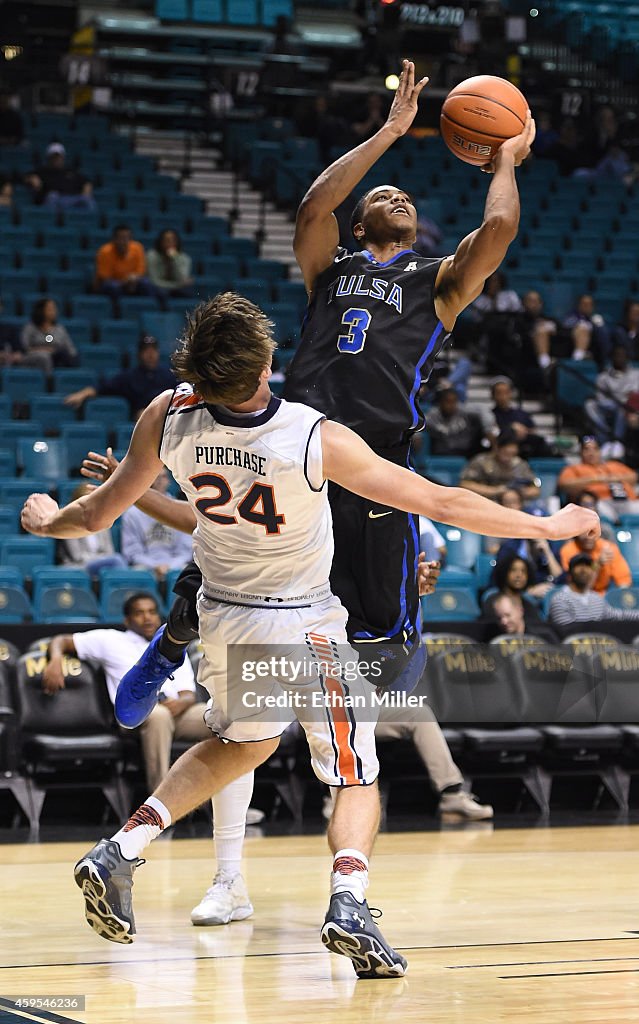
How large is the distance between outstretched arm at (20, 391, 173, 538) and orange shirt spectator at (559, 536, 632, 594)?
7.21 m

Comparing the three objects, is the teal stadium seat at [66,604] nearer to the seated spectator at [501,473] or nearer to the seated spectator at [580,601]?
the seated spectator at [580,601]

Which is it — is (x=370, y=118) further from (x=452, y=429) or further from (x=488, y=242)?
(x=488, y=242)

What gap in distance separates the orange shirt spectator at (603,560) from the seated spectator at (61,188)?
6.92m

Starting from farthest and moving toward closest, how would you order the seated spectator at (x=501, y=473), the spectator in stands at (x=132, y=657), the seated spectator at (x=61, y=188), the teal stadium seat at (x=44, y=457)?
the seated spectator at (x=61, y=188)
the seated spectator at (x=501, y=473)
the teal stadium seat at (x=44, y=457)
the spectator in stands at (x=132, y=657)

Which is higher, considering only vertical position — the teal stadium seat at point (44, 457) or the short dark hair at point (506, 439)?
the teal stadium seat at point (44, 457)

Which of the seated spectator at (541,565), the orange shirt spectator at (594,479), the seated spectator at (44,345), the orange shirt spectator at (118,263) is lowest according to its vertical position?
the seated spectator at (541,565)

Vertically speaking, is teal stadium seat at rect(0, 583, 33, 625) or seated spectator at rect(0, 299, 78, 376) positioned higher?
seated spectator at rect(0, 299, 78, 376)

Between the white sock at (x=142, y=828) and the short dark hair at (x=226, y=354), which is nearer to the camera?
the short dark hair at (x=226, y=354)

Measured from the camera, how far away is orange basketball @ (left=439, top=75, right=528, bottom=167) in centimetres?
497

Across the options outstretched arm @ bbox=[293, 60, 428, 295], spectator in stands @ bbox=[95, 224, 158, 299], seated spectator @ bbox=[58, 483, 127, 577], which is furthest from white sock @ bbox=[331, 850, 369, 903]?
spectator in stands @ bbox=[95, 224, 158, 299]

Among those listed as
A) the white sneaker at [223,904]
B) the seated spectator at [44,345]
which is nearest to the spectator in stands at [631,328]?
the seated spectator at [44,345]

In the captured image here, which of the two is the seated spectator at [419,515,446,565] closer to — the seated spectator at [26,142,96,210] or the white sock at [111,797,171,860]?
the white sock at [111,797,171,860]

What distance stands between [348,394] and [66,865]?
116 inches

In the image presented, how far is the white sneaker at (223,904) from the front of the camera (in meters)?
5.08
